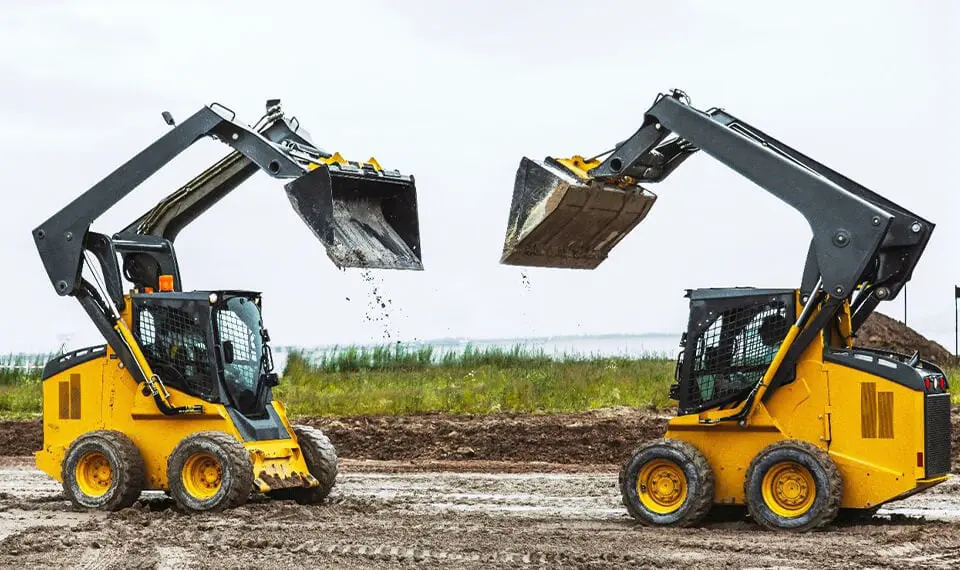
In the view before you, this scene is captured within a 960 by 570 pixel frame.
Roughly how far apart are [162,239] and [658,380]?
13.0 meters

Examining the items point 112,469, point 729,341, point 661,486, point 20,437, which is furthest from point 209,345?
point 20,437

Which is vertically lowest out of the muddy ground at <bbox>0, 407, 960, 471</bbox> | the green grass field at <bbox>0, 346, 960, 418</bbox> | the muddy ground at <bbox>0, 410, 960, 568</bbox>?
the muddy ground at <bbox>0, 410, 960, 568</bbox>

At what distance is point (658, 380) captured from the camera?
2542 cm

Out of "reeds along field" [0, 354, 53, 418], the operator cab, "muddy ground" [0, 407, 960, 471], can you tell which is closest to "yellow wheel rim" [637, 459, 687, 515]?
the operator cab

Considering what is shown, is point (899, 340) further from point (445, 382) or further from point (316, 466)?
point (316, 466)

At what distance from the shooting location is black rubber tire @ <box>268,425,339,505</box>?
13625 millimetres

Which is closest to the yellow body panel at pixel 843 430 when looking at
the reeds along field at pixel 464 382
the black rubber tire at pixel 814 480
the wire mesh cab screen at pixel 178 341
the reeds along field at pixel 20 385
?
the black rubber tire at pixel 814 480

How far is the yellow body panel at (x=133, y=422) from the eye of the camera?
13.1 metres

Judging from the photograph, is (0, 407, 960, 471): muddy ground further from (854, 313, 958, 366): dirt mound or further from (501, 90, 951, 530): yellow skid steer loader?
(854, 313, 958, 366): dirt mound

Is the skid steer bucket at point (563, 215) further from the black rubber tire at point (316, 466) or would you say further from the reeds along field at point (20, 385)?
the reeds along field at point (20, 385)

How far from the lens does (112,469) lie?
13070 millimetres

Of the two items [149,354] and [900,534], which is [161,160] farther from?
[900,534]

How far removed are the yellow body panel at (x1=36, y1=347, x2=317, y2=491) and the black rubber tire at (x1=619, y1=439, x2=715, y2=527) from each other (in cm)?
328

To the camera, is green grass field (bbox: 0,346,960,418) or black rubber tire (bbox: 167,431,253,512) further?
green grass field (bbox: 0,346,960,418)
